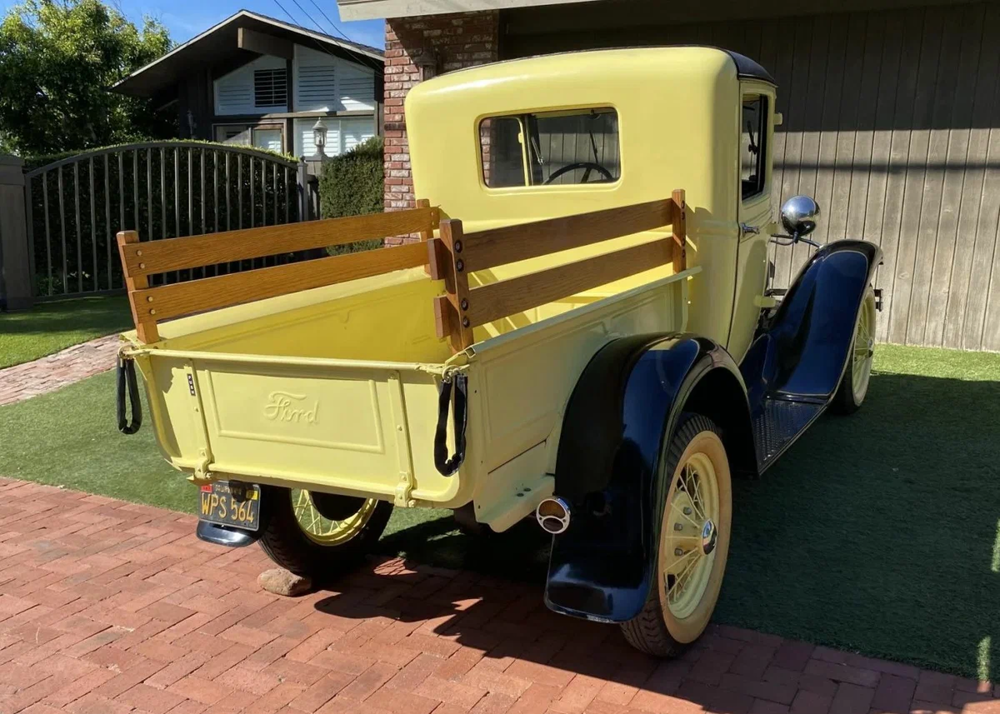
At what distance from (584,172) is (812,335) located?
152 cm

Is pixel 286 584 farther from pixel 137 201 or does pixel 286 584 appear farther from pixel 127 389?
pixel 137 201

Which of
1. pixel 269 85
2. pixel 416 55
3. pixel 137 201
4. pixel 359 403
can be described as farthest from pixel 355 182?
pixel 359 403

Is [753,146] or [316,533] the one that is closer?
[316,533]

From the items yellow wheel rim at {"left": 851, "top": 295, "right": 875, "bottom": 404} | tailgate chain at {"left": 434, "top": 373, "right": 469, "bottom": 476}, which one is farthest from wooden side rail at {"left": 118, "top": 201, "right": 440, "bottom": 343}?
yellow wheel rim at {"left": 851, "top": 295, "right": 875, "bottom": 404}

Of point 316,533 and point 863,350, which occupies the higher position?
point 863,350

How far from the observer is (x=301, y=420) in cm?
236

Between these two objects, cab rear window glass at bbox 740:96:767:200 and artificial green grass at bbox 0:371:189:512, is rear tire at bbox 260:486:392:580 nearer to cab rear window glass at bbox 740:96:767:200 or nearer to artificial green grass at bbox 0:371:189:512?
artificial green grass at bbox 0:371:189:512

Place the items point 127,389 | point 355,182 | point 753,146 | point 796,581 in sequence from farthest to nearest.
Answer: point 355,182
point 753,146
point 796,581
point 127,389

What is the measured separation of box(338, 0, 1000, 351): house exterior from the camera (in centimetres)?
642

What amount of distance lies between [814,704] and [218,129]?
14.7 metres

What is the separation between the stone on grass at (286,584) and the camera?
325cm

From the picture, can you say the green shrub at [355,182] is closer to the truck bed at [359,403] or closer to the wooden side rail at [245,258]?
the wooden side rail at [245,258]

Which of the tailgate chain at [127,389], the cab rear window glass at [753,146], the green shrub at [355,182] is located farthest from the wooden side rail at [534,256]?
the green shrub at [355,182]

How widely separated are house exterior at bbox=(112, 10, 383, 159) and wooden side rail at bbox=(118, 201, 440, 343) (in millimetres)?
10329
